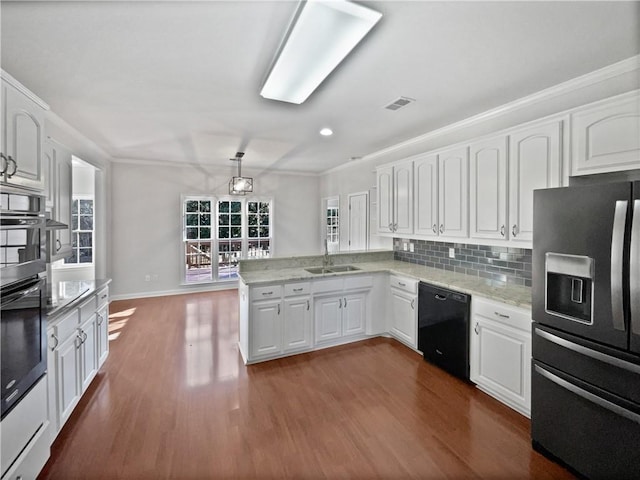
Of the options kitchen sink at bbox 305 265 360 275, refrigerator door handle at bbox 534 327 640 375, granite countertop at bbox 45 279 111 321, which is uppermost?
kitchen sink at bbox 305 265 360 275

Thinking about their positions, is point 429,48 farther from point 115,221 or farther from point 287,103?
point 115,221

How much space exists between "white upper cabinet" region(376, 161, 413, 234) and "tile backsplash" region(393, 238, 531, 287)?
1.43ft

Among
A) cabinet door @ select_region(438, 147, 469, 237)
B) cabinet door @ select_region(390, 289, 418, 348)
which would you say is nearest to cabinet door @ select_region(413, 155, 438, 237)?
cabinet door @ select_region(438, 147, 469, 237)

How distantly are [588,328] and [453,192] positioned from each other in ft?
5.96

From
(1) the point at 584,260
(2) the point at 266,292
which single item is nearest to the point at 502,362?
(1) the point at 584,260

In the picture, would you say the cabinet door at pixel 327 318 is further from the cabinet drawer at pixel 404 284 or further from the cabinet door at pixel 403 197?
the cabinet door at pixel 403 197

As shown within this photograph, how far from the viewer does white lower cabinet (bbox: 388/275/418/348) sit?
11.1 ft

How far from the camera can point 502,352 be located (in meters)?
2.43

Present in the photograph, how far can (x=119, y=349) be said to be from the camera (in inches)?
138

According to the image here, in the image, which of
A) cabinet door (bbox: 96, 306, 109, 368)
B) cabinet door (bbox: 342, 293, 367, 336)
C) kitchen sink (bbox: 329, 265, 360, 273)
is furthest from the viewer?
kitchen sink (bbox: 329, 265, 360, 273)

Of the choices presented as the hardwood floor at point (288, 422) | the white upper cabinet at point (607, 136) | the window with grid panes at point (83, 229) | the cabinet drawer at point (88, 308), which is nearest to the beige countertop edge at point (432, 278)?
the hardwood floor at point (288, 422)

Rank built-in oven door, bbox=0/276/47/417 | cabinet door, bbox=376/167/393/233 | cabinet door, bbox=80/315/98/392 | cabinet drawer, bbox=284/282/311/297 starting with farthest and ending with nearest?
cabinet door, bbox=376/167/393/233 → cabinet drawer, bbox=284/282/311/297 → cabinet door, bbox=80/315/98/392 → built-in oven door, bbox=0/276/47/417

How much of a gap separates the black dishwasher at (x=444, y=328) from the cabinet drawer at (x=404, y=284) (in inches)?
3.8

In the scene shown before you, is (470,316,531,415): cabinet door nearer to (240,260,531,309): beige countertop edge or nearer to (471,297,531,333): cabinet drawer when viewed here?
(471,297,531,333): cabinet drawer
